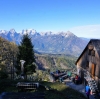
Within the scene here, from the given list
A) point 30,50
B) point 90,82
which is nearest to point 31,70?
point 30,50

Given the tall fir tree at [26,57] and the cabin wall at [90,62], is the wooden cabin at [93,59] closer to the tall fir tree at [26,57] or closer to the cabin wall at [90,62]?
the cabin wall at [90,62]

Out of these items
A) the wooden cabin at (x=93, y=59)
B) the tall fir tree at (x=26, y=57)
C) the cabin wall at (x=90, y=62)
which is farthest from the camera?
the tall fir tree at (x=26, y=57)

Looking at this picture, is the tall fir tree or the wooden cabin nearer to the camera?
the wooden cabin

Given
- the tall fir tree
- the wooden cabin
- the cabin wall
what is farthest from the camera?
the tall fir tree

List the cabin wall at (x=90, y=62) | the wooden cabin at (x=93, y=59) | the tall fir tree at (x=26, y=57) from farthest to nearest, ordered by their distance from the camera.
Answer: the tall fir tree at (x=26, y=57) → the wooden cabin at (x=93, y=59) → the cabin wall at (x=90, y=62)

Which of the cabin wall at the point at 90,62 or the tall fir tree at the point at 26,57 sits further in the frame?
the tall fir tree at the point at 26,57

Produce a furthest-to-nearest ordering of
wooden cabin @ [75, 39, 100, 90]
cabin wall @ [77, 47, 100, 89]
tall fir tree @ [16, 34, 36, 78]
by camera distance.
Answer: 1. tall fir tree @ [16, 34, 36, 78]
2. wooden cabin @ [75, 39, 100, 90]
3. cabin wall @ [77, 47, 100, 89]

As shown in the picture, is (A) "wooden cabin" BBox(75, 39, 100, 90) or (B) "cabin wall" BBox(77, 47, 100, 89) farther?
(A) "wooden cabin" BBox(75, 39, 100, 90)

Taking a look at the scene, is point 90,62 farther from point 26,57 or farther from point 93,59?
point 26,57

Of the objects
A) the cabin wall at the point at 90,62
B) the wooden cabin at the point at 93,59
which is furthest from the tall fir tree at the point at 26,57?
the wooden cabin at the point at 93,59

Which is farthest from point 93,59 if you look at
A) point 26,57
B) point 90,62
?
point 26,57

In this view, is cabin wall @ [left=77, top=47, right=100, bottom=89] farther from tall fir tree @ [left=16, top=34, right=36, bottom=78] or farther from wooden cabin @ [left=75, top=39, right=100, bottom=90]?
tall fir tree @ [left=16, top=34, right=36, bottom=78]

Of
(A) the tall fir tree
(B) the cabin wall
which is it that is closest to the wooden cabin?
(B) the cabin wall

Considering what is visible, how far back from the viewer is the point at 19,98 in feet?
47.2
